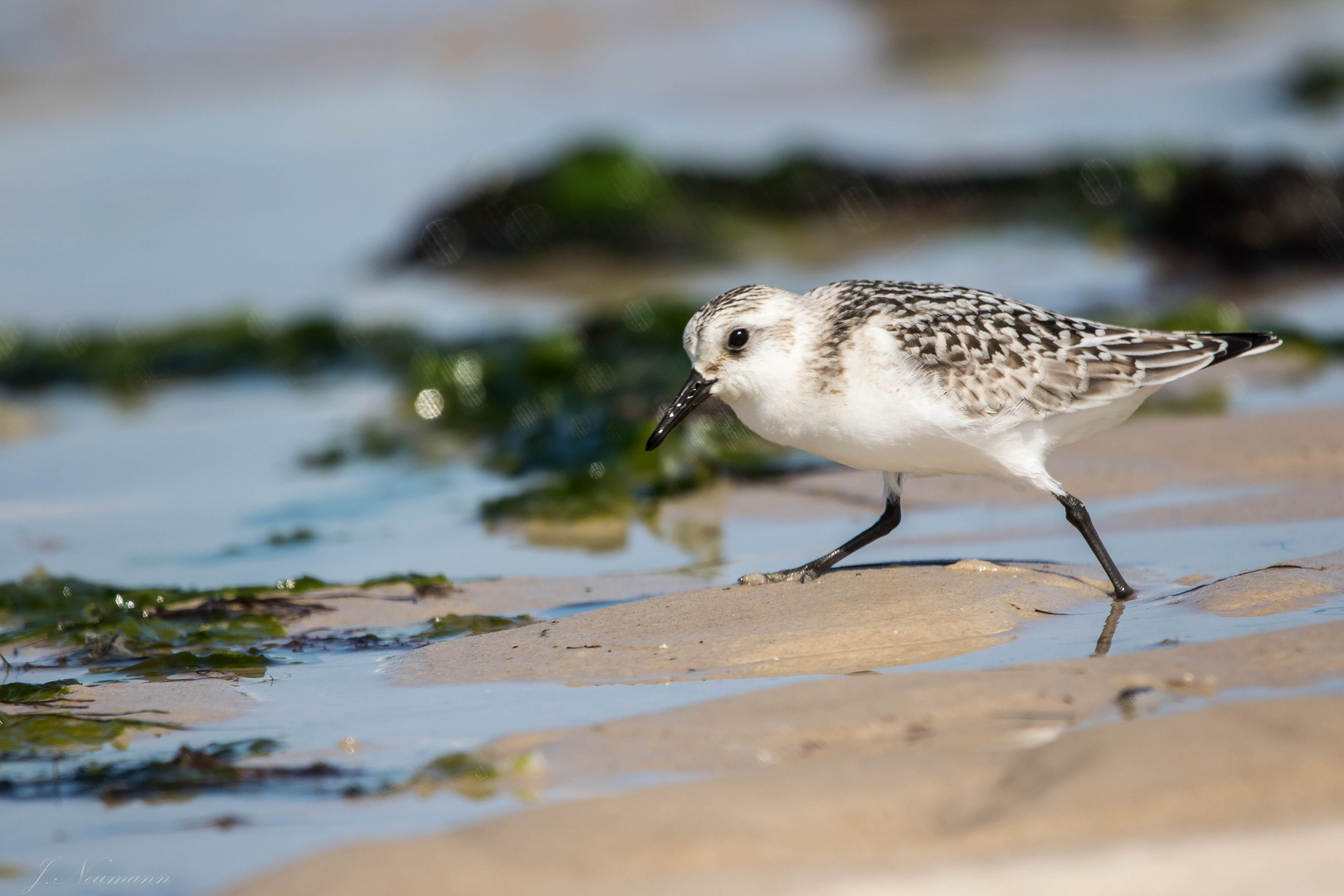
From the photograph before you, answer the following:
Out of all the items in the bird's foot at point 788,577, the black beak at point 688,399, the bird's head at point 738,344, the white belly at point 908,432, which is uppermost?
the bird's head at point 738,344

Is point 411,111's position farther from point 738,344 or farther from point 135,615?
point 738,344

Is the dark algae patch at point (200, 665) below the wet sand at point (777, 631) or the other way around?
the other way around

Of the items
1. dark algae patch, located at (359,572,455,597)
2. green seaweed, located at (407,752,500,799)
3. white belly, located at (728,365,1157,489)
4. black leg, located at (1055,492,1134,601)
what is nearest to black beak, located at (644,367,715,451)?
white belly, located at (728,365,1157,489)

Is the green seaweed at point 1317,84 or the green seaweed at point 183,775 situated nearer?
the green seaweed at point 183,775

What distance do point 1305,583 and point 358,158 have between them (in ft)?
41.0

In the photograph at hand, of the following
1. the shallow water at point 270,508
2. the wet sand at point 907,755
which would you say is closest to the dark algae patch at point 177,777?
the wet sand at point 907,755

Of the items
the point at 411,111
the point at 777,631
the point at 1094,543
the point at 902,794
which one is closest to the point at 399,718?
the point at 777,631

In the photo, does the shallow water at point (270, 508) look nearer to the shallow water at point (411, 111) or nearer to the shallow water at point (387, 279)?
the shallow water at point (387, 279)

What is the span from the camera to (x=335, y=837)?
10.8 feet

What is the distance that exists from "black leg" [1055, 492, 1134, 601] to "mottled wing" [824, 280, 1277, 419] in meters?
0.32

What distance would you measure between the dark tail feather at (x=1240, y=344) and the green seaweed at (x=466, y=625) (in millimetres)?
2586

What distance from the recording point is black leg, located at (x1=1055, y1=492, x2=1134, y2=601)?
15.4ft

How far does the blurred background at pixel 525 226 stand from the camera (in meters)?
7.21

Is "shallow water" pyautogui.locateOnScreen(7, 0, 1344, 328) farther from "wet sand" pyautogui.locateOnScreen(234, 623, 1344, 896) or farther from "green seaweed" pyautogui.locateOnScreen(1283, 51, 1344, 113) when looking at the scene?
"wet sand" pyautogui.locateOnScreen(234, 623, 1344, 896)
